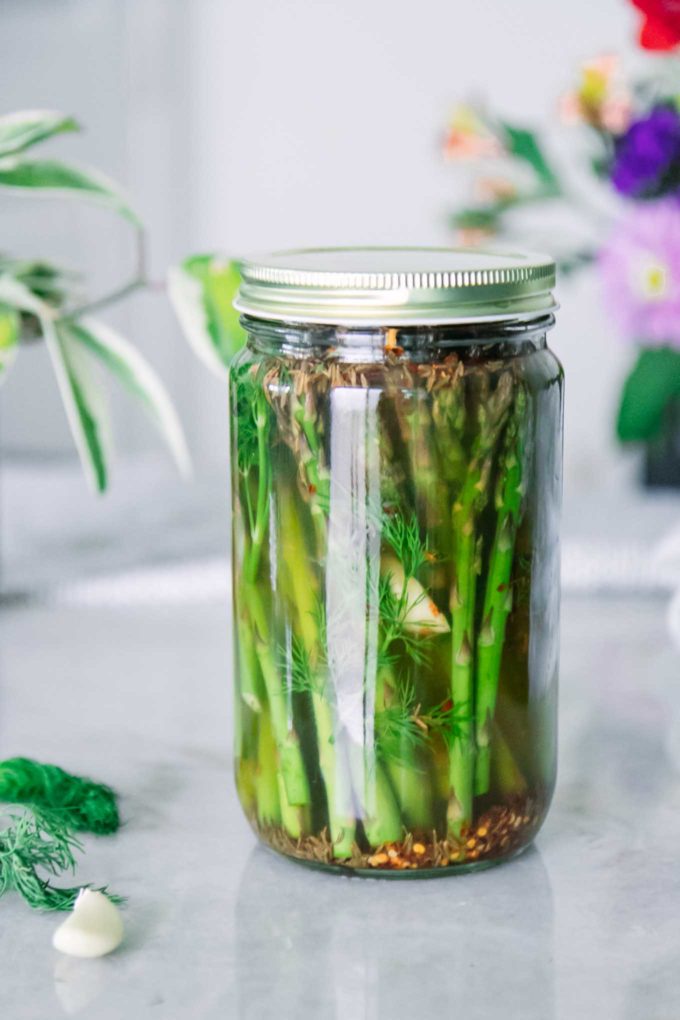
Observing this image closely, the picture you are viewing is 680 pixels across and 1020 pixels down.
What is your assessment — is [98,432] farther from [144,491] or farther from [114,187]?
[144,491]

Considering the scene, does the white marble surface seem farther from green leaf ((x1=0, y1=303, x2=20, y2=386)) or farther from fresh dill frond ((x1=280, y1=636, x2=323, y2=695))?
green leaf ((x1=0, y1=303, x2=20, y2=386))

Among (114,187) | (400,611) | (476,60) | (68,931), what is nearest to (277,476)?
(400,611)

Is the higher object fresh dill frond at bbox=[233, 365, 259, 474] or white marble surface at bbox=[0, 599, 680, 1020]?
fresh dill frond at bbox=[233, 365, 259, 474]

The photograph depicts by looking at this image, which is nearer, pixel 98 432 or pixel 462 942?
pixel 462 942

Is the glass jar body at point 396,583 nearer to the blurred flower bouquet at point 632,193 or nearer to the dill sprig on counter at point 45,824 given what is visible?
the dill sprig on counter at point 45,824

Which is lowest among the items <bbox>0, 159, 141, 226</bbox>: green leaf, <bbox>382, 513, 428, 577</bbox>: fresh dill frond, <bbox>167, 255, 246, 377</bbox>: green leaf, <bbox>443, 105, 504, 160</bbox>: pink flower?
<bbox>382, 513, 428, 577</bbox>: fresh dill frond

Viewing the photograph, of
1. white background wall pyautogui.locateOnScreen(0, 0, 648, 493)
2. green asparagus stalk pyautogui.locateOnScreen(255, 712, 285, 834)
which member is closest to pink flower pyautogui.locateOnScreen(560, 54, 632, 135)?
green asparagus stalk pyautogui.locateOnScreen(255, 712, 285, 834)

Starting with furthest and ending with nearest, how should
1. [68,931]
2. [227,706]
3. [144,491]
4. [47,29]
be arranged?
[47,29]
[144,491]
[227,706]
[68,931]
